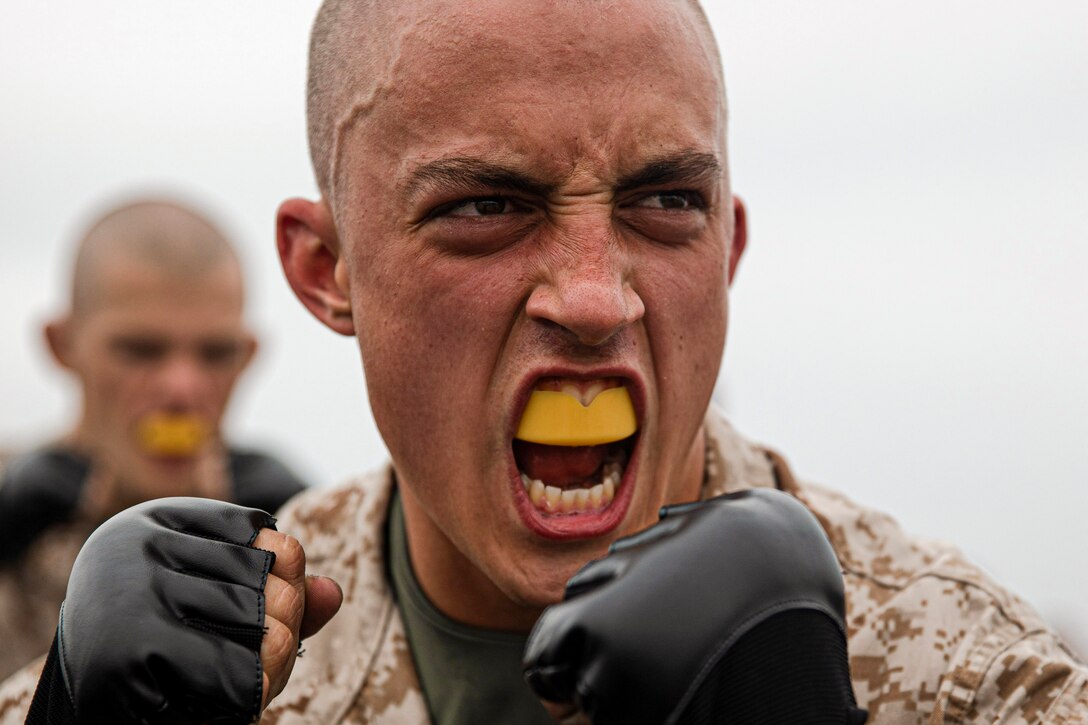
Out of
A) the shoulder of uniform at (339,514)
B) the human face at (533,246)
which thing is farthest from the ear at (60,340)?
the human face at (533,246)

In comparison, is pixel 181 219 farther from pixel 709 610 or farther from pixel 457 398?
pixel 709 610

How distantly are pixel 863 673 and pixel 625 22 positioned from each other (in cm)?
165

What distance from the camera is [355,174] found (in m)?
3.47

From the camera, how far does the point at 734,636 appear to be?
2.66 m

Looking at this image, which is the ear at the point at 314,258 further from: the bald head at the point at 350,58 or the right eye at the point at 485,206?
the right eye at the point at 485,206

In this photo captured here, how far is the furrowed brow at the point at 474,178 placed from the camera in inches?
125

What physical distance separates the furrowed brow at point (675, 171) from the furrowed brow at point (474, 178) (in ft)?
0.62

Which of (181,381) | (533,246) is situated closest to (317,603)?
(533,246)

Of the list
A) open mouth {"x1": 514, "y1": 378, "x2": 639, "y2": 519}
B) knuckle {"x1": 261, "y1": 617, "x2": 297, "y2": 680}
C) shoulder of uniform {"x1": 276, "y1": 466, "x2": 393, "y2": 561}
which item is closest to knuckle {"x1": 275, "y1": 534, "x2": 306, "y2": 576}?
knuckle {"x1": 261, "y1": 617, "x2": 297, "y2": 680}

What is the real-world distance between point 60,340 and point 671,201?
6891 millimetres

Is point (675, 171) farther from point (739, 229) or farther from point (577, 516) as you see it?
point (577, 516)

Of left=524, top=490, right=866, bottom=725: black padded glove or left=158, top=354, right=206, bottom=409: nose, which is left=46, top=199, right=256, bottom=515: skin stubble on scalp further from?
left=524, top=490, right=866, bottom=725: black padded glove

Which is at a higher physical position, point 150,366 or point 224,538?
point 224,538

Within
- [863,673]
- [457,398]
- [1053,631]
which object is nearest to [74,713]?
[457,398]
